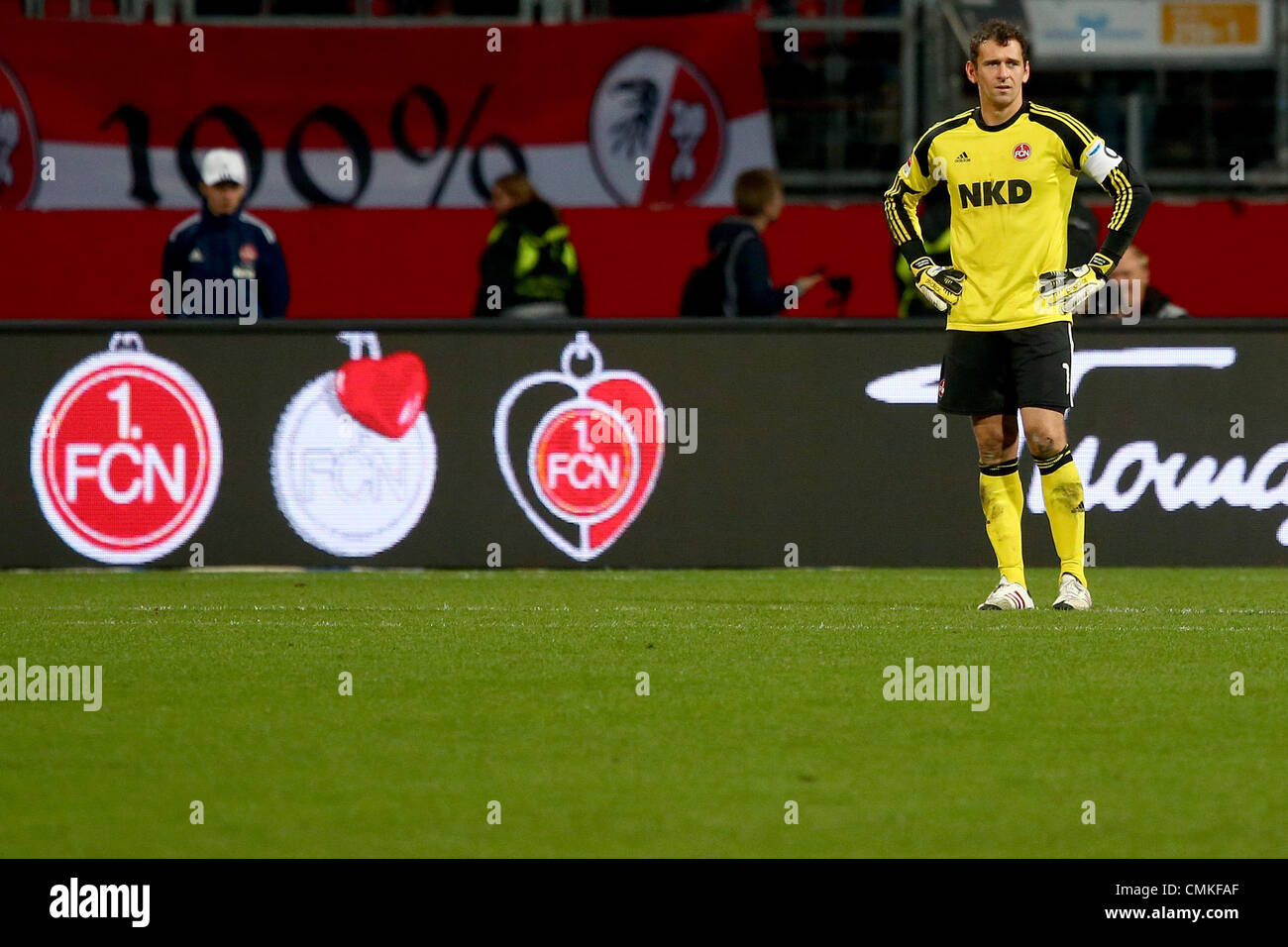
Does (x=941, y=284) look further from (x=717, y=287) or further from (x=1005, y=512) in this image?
(x=717, y=287)

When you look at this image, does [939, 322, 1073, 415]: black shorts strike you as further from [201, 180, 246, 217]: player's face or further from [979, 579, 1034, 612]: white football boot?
[201, 180, 246, 217]: player's face

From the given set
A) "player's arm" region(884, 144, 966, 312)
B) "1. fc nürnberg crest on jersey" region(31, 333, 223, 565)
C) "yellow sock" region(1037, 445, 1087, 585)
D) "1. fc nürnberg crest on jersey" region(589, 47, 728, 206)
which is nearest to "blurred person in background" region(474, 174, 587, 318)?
"1. fc nürnberg crest on jersey" region(31, 333, 223, 565)

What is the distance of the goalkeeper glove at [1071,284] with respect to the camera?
8.55 m

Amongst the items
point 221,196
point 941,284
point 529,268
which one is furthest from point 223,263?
point 941,284

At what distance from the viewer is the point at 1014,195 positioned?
860 centimetres

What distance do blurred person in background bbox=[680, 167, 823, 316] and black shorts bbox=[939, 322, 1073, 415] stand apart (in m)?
2.74

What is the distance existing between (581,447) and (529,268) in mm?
1874

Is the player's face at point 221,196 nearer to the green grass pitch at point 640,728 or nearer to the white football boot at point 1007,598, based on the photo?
the green grass pitch at point 640,728

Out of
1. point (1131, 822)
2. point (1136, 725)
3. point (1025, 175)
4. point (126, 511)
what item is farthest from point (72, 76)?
point (1131, 822)

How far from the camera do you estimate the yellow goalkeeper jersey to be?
856cm

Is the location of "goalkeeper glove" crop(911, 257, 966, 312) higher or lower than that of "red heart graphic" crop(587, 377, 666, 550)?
higher

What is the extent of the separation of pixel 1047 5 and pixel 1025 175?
6482mm

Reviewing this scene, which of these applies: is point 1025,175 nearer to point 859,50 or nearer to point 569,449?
point 569,449

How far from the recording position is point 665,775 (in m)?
5.34
